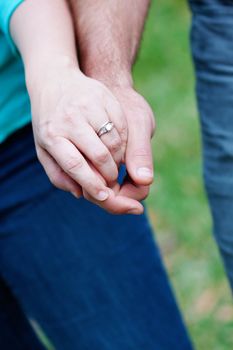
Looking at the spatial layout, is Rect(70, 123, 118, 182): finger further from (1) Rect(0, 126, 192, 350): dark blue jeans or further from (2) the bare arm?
(1) Rect(0, 126, 192, 350): dark blue jeans

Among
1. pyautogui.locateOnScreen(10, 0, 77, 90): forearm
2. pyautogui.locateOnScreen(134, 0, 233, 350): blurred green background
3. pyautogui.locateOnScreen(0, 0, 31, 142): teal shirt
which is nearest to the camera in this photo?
pyautogui.locateOnScreen(10, 0, 77, 90): forearm

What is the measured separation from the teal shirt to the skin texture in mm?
139

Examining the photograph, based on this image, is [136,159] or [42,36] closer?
[136,159]

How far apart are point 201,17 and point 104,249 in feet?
1.82

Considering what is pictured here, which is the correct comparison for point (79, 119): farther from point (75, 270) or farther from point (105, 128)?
point (75, 270)

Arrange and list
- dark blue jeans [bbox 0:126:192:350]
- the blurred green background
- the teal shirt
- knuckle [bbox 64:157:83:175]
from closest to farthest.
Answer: knuckle [bbox 64:157:83:175], the teal shirt, dark blue jeans [bbox 0:126:192:350], the blurred green background

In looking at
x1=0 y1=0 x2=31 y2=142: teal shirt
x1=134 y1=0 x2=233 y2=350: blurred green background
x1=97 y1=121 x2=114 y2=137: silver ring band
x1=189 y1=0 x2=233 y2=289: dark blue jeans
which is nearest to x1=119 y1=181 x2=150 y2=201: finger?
x1=97 y1=121 x2=114 y2=137: silver ring band

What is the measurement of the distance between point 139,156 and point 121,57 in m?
0.26

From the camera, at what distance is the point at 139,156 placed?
1320 millimetres

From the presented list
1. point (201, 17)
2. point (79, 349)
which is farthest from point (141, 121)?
point (79, 349)

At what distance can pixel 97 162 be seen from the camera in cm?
128

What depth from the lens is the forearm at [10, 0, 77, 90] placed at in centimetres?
139

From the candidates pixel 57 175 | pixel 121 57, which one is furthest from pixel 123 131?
pixel 121 57

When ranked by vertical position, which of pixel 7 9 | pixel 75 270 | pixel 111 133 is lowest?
pixel 75 270
